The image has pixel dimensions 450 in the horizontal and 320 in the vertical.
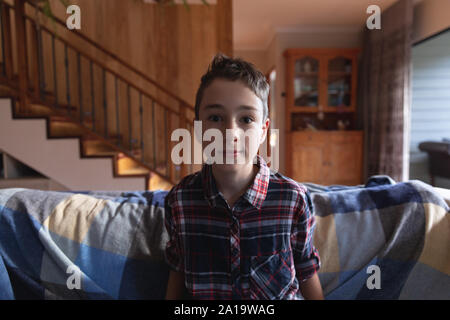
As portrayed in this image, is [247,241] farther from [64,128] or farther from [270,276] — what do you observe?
[64,128]

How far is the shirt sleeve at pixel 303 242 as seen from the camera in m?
0.67

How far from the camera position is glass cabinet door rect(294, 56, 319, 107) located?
451 cm

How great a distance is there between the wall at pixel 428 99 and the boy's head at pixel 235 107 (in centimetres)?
410

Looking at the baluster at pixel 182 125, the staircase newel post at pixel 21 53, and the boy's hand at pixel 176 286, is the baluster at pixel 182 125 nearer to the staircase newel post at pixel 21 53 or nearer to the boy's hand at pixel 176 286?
the staircase newel post at pixel 21 53

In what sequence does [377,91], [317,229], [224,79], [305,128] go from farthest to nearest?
1. [305,128]
2. [377,91]
3. [317,229]
4. [224,79]

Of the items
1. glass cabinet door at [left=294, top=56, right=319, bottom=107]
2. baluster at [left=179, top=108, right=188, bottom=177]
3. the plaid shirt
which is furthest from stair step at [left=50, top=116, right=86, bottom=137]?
glass cabinet door at [left=294, top=56, right=319, bottom=107]

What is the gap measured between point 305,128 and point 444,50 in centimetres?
191

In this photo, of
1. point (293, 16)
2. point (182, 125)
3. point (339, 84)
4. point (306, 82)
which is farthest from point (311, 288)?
point (339, 84)

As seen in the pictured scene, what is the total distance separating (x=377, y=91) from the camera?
4.13m

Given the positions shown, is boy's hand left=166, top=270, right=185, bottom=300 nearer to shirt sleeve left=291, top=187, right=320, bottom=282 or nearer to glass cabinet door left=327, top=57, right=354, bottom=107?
shirt sleeve left=291, top=187, right=320, bottom=282

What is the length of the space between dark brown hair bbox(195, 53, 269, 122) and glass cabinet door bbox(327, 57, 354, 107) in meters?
4.20

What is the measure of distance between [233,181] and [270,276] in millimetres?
211
